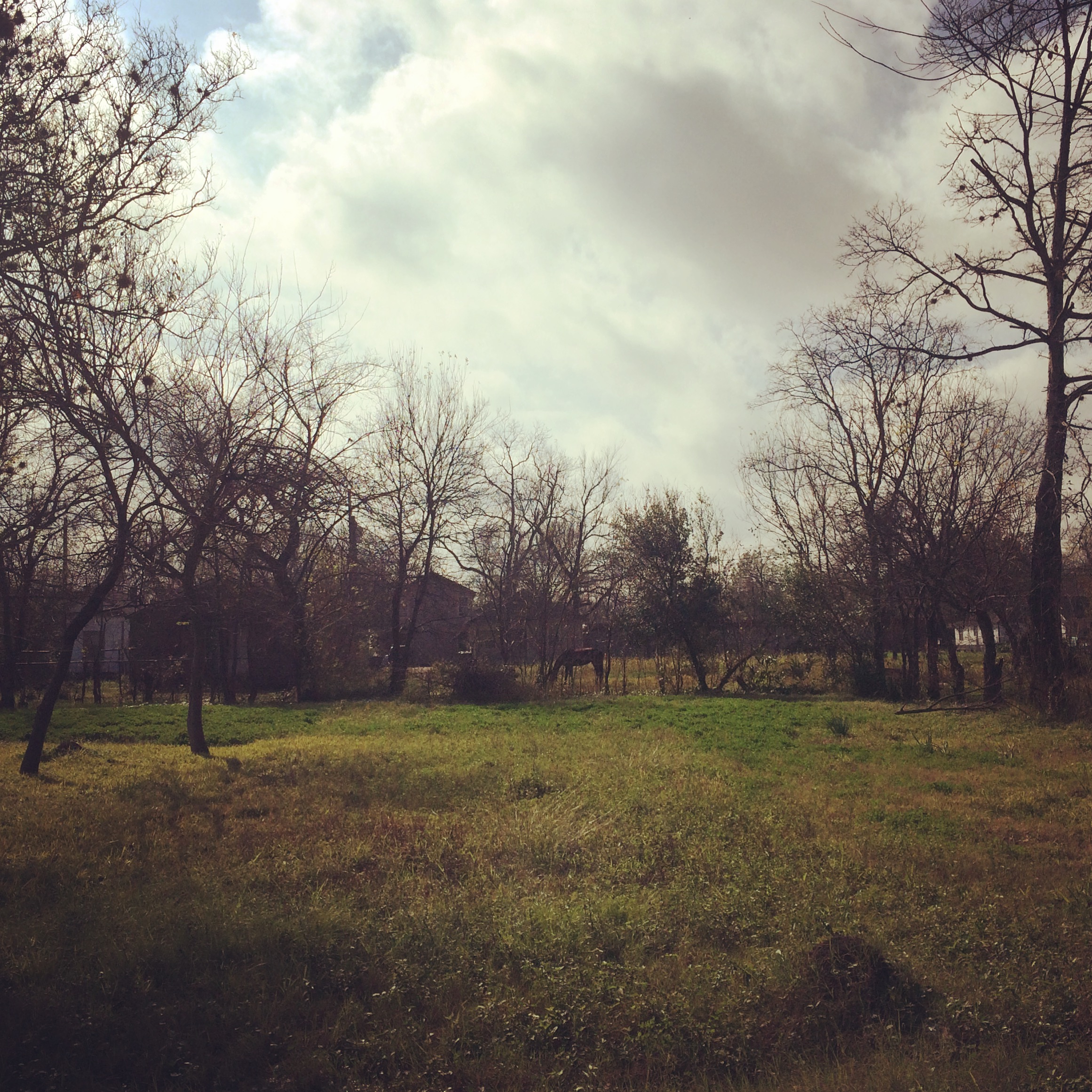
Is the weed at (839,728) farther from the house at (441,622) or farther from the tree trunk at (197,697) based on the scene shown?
the house at (441,622)

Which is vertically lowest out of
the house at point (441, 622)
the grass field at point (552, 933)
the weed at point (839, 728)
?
the grass field at point (552, 933)

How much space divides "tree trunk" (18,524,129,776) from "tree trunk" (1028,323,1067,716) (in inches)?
566

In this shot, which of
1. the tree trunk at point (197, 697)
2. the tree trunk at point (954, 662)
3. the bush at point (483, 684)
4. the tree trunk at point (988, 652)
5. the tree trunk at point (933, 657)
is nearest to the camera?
the tree trunk at point (197, 697)

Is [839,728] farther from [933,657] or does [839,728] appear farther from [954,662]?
[933,657]

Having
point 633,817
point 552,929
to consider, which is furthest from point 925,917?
point 633,817

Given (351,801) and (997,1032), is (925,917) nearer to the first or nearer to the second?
(997,1032)

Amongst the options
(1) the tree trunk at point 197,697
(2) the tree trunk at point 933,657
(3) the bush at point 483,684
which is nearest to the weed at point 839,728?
(2) the tree trunk at point 933,657

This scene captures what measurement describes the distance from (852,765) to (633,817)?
427 cm

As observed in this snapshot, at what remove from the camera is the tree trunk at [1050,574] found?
1356 centimetres

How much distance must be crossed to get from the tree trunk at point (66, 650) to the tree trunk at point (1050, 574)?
14380mm

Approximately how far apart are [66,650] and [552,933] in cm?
831

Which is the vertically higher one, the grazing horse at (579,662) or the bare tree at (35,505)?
the bare tree at (35,505)

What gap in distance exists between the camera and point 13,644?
57.7ft

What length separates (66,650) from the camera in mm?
10219
